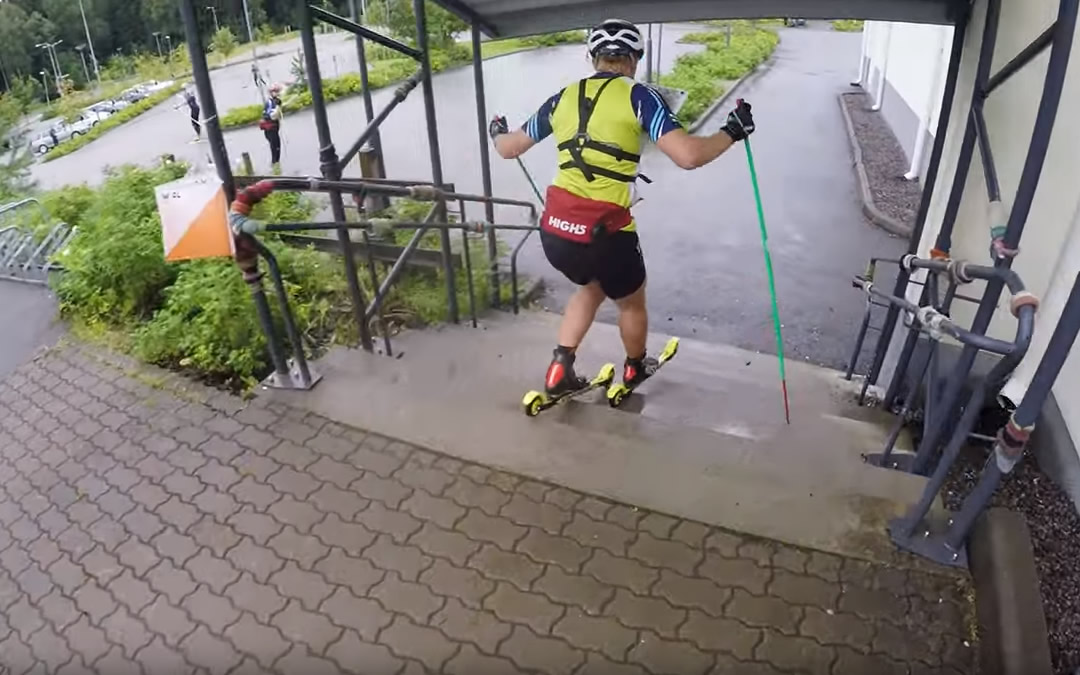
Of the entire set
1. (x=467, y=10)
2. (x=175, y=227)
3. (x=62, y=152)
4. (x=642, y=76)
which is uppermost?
(x=467, y=10)

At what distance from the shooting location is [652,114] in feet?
10.2

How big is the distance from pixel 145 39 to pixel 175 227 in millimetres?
22027

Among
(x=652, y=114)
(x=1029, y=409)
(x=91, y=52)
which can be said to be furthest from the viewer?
(x=91, y=52)

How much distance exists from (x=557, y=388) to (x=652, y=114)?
4.73ft

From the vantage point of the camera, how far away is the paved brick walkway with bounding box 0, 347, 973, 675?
2371 millimetres

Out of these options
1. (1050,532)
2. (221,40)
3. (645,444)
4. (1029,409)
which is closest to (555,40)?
(221,40)

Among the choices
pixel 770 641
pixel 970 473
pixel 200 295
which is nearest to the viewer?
pixel 770 641

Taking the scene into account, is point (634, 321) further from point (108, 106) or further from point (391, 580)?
point (108, 106)

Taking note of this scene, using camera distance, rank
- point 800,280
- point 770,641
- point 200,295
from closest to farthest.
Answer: point 770,641 → point 200,295 → point 800,280

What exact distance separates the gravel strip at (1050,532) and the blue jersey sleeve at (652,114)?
1905 mm

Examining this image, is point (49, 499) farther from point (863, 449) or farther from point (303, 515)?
point (863, 449)

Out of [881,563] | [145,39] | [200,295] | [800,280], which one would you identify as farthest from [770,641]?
[145,39]

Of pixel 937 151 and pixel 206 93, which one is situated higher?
pixel 206 93

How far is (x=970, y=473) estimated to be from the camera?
314 centimetres
